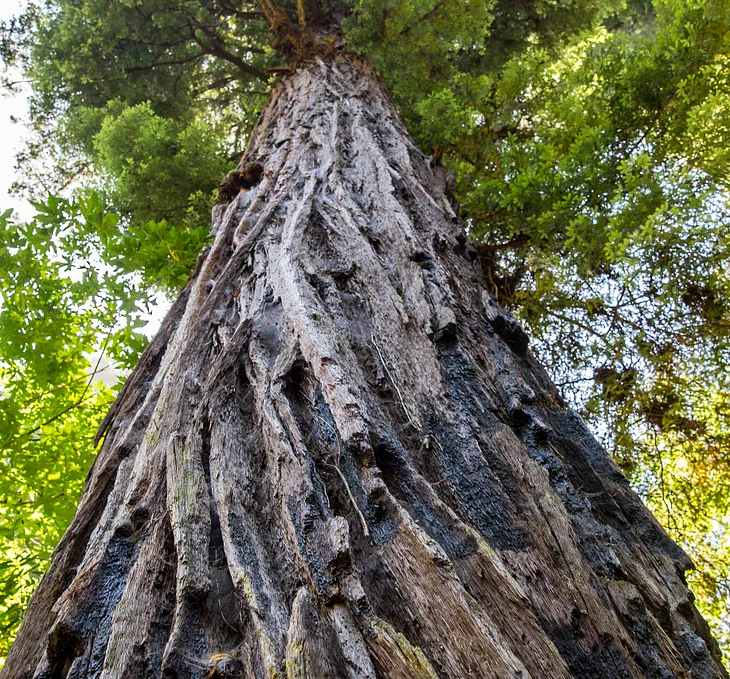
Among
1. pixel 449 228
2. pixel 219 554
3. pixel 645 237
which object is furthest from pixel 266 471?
pixel 645 237

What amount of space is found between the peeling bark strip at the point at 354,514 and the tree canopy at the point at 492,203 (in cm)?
146

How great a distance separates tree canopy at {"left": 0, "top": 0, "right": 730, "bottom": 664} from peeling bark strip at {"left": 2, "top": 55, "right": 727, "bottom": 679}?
146 cm

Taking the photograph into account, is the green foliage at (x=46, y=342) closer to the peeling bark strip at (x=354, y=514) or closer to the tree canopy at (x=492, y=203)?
the tree canopy at (x=492, y=203)

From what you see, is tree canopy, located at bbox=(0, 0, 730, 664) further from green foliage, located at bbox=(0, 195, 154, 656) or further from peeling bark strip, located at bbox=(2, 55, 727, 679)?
peeling bark strip, located at bbox=(2, 55, 727, 679)

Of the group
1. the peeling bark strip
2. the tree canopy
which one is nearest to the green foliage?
the tree canopy

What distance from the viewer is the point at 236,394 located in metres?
1.66

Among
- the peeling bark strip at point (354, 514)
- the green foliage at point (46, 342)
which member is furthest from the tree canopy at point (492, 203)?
the peeling bark strip at point (354, 514)

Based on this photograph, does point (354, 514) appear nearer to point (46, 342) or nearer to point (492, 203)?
point (46, 342)

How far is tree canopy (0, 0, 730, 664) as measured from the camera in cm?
317

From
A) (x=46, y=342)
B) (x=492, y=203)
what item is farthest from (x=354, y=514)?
(x=492, y=203)

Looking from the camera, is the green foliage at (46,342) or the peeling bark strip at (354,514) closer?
the peeling bark strip at (354,514)

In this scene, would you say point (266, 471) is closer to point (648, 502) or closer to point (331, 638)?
point (331, 638)

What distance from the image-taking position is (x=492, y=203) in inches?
163

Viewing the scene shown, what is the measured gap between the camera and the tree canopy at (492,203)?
317cm
